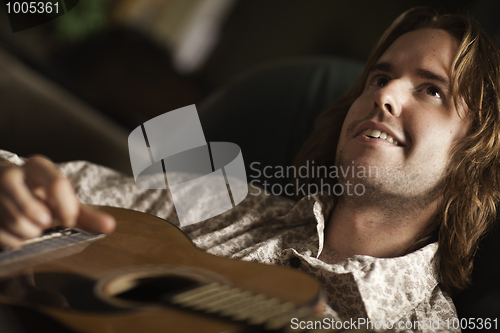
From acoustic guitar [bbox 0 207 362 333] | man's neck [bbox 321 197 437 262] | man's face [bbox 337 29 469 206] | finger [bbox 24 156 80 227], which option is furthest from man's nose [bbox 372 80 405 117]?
finger [bbox 24 156 80 227]

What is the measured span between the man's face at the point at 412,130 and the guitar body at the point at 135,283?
17.9 inches

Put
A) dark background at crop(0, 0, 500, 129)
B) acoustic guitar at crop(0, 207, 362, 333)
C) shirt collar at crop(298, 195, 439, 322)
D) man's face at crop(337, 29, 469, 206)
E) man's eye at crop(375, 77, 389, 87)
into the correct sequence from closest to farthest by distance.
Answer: acoustic guitar at crop(0, 207, 362, 333), shirt collar at crop(298, 195, 439, 322), man's face at crop(337, 29, 469, 206), man's eye at crop(375, 77, 389, 87), dark background at crop(0, 0, 500, 129)

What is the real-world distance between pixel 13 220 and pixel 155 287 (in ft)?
0.55

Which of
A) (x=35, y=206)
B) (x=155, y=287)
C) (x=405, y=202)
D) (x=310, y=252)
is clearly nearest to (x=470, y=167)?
A: (x=405, y=202)

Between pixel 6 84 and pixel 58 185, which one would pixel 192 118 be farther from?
pixel 58 185

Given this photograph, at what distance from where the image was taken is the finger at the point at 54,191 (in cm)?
40

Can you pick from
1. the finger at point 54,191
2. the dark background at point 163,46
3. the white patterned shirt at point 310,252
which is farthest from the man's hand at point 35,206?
the dark background at point 163,46

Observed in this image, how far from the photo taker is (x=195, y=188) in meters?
1.01

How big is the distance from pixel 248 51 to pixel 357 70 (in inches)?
26.7

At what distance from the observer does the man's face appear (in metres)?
0.77

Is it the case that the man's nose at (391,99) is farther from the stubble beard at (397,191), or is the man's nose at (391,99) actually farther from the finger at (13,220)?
the finger at (13,220)

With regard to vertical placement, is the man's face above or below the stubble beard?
above

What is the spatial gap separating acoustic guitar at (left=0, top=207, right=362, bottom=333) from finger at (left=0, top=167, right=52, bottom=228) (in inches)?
2.5

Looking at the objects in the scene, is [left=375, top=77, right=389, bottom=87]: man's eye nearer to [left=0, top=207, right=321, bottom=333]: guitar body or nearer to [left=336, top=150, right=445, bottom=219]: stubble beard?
[left=336, top=150, right=445, bottom=219]: stubble beard
